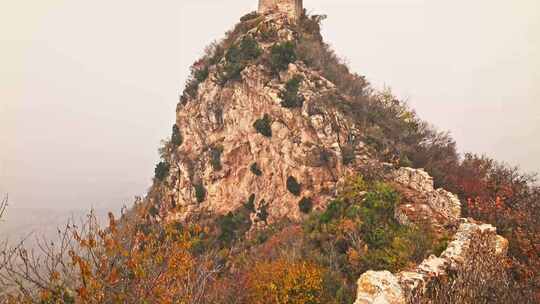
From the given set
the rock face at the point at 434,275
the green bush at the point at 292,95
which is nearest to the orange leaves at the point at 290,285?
the rock face at the point at 434,275

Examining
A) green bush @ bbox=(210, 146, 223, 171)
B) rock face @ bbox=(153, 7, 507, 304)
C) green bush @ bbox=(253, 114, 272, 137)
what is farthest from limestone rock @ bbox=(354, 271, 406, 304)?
green bush @ bbox=(210, 146, 223, 171)

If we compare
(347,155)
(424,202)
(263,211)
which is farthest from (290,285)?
(263,211)

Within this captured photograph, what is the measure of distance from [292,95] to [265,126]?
11.8 ft

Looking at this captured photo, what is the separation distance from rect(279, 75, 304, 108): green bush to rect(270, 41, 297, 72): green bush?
7.11 ft

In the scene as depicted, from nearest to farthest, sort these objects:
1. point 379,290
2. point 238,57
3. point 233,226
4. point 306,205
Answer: point 379,290
point 306,205
point 233,226
point 238,57

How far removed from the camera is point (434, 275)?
28.9 feet

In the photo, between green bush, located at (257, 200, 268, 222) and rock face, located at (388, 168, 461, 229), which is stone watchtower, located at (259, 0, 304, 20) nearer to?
green bush, located at (257, 200, 268, 222)

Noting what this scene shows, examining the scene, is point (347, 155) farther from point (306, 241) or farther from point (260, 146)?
point (306, 241)

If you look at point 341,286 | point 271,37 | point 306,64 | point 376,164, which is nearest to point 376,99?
point 306,64

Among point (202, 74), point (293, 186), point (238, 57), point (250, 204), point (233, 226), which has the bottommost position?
point (233, 226)

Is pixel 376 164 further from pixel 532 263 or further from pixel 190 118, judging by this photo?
pixel 190 118

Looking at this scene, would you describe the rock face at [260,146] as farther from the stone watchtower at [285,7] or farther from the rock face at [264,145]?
the stone watchtower at [285,7]

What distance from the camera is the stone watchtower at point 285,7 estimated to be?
34094 mm

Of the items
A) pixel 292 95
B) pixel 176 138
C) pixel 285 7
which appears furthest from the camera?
pixel 176 138
